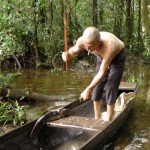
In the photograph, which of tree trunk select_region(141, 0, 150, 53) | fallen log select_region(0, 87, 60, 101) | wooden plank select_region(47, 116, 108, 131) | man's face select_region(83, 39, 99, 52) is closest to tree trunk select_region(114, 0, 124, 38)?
tree trunk select_region(141, 0, 150, 53)

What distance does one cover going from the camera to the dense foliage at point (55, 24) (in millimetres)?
12781

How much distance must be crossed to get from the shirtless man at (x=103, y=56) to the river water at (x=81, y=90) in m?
0.58

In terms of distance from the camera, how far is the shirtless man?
188 inches

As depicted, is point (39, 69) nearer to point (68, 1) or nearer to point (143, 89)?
point (68, 1)

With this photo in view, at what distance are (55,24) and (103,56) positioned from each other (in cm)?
973

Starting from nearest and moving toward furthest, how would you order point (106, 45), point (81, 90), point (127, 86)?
point (106, 45)
point (127, 86)
point (81, 90)

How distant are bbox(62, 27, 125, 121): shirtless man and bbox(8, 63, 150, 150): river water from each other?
22.9 inches

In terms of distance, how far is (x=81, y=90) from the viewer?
976cm

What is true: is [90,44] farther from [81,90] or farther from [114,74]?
[81,90]

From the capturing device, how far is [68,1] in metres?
14.2

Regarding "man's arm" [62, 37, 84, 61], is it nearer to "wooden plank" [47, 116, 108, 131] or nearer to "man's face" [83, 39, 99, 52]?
"man's face" [83, 39, 99, 52]

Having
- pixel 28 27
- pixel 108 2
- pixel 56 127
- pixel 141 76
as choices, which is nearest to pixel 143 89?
pixel 141 76

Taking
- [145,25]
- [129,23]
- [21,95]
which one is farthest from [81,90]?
[145,25]

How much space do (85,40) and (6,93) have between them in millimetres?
3357
